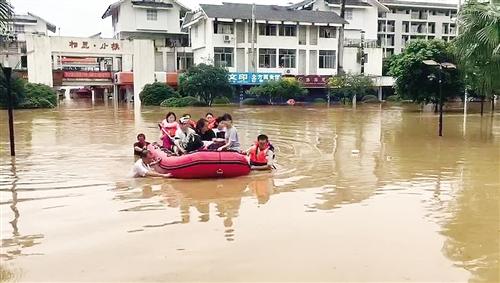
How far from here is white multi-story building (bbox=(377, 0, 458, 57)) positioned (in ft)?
240

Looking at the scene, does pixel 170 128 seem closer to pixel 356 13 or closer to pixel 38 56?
pixel 38 56

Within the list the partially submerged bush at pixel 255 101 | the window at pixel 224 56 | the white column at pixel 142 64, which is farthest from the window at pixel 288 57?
the white column at pixel 142 64

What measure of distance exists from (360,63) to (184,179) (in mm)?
45934

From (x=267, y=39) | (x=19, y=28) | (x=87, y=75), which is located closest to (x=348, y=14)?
(x=267, y=39)

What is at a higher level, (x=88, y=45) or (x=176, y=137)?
(x=88, y=45)

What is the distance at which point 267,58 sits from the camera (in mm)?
50969

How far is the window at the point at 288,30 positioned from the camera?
167ft

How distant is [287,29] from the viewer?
168 feet

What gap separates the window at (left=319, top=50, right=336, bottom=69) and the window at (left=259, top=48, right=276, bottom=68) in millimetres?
4659

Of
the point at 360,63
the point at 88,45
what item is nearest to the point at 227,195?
the point at 88,45

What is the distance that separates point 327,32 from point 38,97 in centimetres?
2649

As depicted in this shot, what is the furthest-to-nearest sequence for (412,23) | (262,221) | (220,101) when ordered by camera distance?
1. (412,23)
2. (220,101)
3. (262,221)

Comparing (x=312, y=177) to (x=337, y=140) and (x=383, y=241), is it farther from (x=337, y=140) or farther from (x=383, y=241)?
(x=337, y=140)

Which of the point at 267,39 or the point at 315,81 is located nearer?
the point at 315,81
